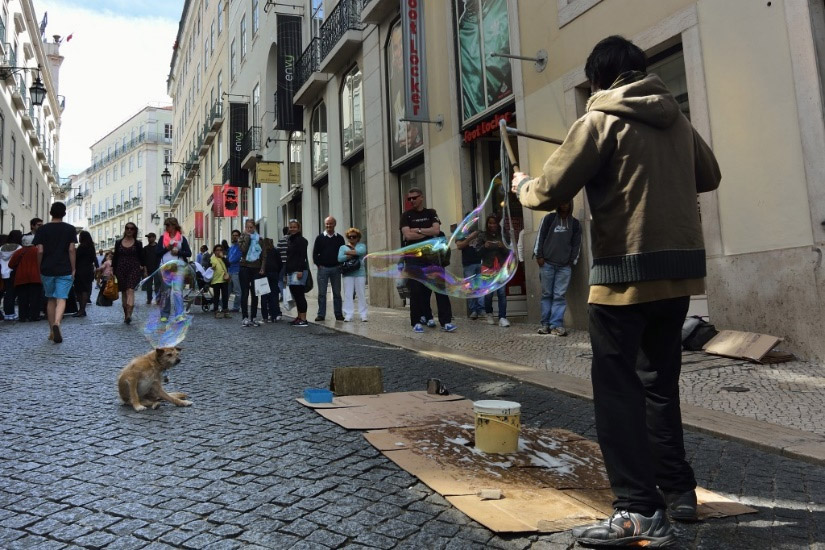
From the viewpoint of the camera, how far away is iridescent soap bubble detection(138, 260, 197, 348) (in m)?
5.59

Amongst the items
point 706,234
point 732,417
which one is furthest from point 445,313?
point 732,417

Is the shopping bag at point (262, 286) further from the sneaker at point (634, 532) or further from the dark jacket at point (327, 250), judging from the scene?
the sneaker at point (634, 532)

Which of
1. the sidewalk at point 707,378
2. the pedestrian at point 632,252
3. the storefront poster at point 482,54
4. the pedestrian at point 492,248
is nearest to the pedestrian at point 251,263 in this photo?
the sidewalk at point 707,378

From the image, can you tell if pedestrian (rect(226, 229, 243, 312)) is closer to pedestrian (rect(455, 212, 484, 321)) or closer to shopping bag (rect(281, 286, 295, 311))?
shopping bag (rect(281, 286, 295, 311))

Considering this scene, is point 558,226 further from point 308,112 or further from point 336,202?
point 308,112

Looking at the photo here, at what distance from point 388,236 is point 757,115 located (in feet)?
30.6

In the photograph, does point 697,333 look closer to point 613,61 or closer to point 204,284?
point 613,61

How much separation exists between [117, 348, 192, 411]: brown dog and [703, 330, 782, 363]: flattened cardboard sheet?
514 cm

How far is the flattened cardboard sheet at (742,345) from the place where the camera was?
19.7 ft

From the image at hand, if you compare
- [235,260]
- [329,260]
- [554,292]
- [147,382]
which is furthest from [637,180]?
[235,260]

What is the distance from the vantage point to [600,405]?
7.91 ft

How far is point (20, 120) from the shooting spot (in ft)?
97.7

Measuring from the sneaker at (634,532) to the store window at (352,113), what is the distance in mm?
15168

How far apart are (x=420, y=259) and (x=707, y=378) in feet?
9.48
